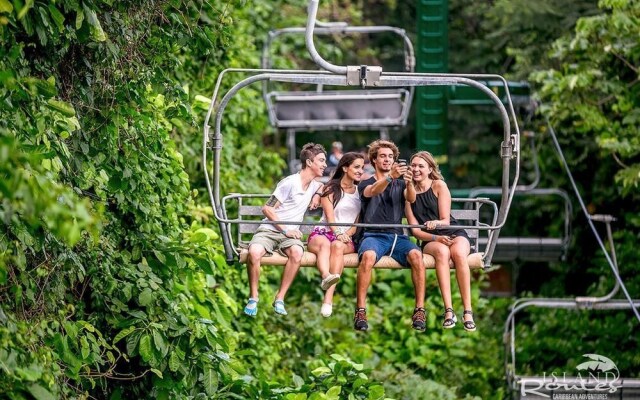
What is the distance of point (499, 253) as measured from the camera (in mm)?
15016

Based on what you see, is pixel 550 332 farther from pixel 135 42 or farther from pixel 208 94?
pixel 135 42

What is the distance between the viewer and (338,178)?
921 centimetres

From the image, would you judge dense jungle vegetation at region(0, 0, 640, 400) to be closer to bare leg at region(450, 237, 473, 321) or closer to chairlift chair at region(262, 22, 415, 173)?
chairlift chair at region(262, 22, 415, 173)

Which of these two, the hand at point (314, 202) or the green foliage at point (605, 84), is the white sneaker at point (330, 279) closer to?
the hand at point (314, 202)

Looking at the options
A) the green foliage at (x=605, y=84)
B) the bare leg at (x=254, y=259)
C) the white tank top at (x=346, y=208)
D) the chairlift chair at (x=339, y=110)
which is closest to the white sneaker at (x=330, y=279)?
the bare leg at (x=254, y=259)

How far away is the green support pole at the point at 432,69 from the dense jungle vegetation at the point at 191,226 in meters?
0.79

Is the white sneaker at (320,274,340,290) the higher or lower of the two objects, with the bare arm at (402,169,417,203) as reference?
lower

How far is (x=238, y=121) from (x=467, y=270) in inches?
217

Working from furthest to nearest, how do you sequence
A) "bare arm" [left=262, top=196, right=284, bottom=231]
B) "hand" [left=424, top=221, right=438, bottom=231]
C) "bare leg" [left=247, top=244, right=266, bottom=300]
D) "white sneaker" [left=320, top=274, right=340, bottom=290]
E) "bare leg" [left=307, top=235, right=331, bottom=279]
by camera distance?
"bare arm" [left=262, top=196, right=284, bottom=231] → "bare leg" [left=307, top=235, right=331, bottom=279] → "bare leg" [left=247, top=244, right=266, bottom=300] → "white sneaker" [left=320, top=274, right=340, bottom=290] → "hand" [left=424, top=221, right=438, bottom=231]

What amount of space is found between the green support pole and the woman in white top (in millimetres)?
7332

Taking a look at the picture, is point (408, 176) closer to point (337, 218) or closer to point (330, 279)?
point (337, 218)

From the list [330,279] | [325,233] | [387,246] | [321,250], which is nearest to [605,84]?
[387,246]

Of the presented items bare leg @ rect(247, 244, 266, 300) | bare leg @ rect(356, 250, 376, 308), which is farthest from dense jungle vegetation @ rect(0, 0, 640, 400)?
bare leg @ rect(356, 250, 376, 308)

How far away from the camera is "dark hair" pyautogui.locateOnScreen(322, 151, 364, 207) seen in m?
9.12
